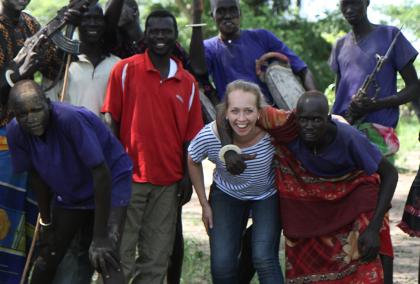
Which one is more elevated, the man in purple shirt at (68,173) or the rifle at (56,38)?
the rifle at (56,38)

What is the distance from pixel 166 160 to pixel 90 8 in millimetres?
1041

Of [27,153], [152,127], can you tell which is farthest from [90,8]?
[27,153]

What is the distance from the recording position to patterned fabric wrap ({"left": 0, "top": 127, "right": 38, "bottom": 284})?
5449mm

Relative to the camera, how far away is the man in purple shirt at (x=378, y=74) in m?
5.63

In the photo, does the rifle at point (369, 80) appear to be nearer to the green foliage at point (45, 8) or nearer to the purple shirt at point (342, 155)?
the purple shirt at point (342, 155)

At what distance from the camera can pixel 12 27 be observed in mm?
5477

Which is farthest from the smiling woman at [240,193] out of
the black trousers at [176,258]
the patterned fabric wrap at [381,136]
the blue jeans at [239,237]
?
the patterned fabric wrap at [381,136]

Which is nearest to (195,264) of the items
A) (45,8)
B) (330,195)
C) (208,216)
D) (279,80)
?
(208,216)

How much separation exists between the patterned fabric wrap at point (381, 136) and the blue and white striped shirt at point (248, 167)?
76 centimetres

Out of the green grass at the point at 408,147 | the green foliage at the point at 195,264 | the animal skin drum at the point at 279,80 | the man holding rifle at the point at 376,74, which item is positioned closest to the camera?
the man holding rifle at the point at 376,74

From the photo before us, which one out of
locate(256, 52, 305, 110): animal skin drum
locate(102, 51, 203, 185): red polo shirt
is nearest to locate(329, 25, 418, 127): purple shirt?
locate(256, 52, 305, 110): animal skin drum

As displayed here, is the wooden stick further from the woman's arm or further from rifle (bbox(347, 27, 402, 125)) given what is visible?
rifle (bbox(347, 27, 402, 125))

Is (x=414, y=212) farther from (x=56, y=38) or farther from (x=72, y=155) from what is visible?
(x=56, y=38)

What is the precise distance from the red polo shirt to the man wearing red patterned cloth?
544mm
